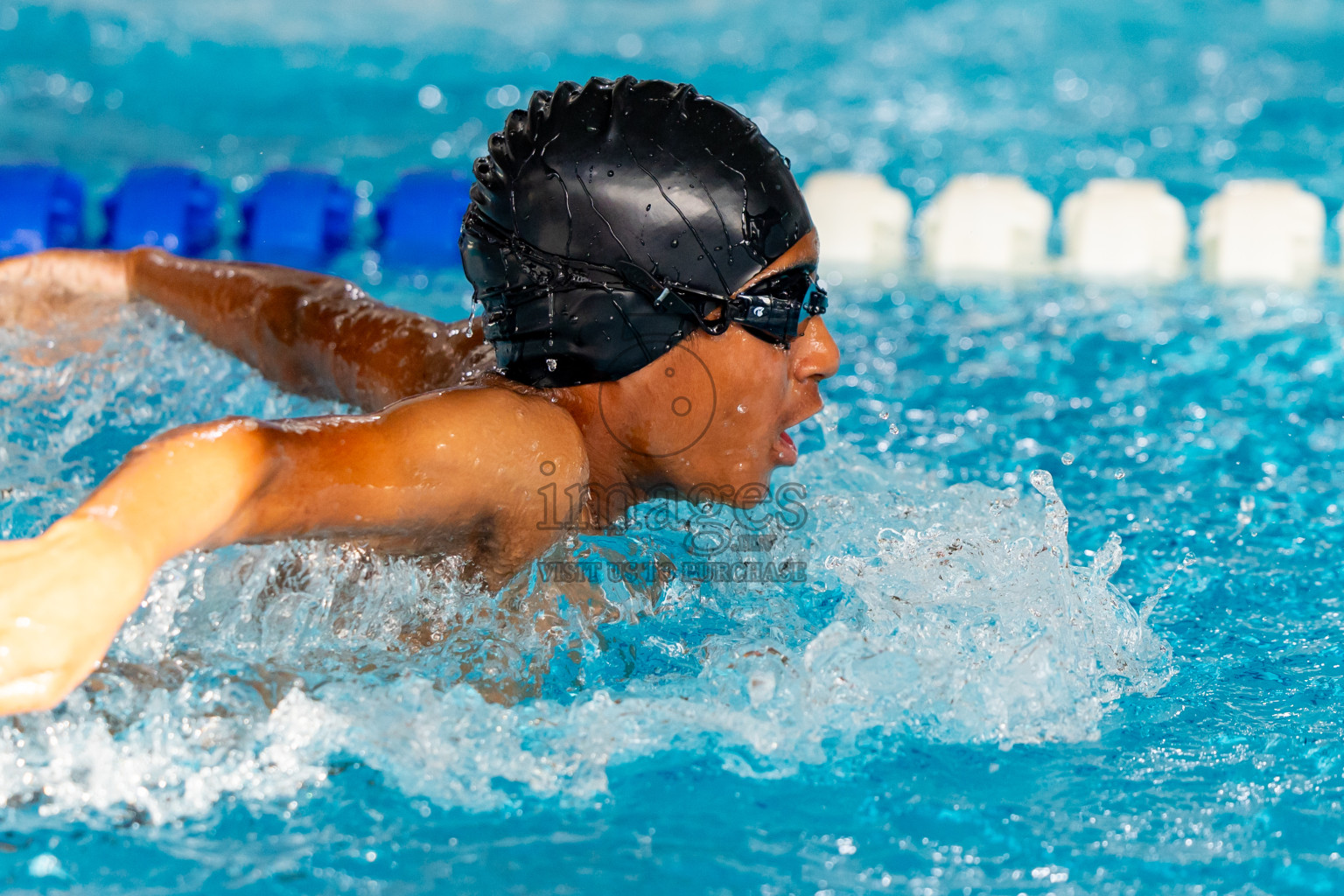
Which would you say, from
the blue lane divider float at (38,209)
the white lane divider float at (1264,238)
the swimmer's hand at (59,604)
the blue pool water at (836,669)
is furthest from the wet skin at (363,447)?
the white lane divider float at (1264,238)

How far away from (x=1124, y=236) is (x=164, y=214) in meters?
3.33

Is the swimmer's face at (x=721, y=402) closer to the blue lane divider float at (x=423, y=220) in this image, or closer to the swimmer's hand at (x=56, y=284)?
the swimmer's hand at (x=56, y=284)

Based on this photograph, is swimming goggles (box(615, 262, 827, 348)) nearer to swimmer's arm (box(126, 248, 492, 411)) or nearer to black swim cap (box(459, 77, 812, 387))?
black swim cap (box(459, 77, 812, 387))

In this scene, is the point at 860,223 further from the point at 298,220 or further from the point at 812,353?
the point at 812,353

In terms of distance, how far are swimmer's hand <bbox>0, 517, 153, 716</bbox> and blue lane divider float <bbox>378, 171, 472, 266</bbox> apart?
3.27 meters

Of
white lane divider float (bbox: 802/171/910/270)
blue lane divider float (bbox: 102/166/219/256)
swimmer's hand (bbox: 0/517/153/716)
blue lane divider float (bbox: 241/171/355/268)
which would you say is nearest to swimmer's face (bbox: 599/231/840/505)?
swimmer's hand (bbox: 0/517/153/716)

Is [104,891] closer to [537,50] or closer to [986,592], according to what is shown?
[986,592]

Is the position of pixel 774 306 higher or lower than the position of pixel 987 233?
lower

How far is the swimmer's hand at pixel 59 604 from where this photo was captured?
1.03m

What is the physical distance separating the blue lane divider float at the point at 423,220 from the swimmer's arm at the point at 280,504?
9.41 ft

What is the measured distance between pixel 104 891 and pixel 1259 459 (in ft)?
7.41

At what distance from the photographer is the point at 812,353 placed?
170 cm

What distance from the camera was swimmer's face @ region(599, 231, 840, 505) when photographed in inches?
63.8

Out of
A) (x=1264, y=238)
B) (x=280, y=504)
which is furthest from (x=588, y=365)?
(x=1264, y=238)
